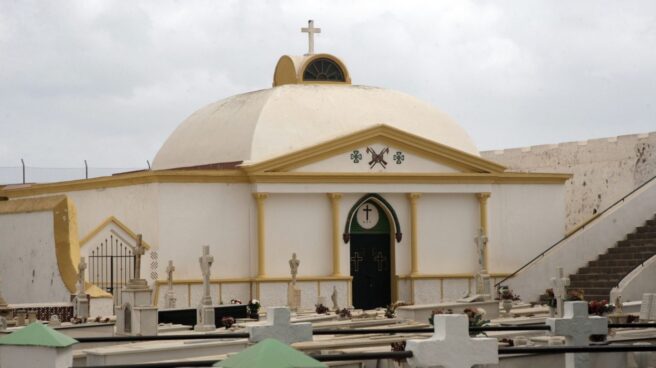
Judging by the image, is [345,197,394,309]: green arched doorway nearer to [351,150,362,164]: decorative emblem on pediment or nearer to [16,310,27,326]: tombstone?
[351,150,362,164]: decorative emblem on pediment

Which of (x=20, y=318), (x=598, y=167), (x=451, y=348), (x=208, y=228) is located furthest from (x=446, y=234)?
(x=451, y=348)

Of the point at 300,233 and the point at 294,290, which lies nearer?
the point at 294,290

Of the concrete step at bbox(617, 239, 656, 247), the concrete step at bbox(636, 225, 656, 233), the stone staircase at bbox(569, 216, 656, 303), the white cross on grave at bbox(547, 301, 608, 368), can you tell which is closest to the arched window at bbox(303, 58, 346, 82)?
the stone staircase at bbox(569, 216, 656, 303)

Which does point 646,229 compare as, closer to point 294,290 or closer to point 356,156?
point 356,156

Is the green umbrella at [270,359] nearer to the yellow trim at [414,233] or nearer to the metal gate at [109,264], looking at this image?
the metal gate at [109,264]

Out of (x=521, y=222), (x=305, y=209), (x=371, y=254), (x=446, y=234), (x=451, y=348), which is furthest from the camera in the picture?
(x=521, y=222)

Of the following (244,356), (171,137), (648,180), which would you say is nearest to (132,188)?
(171,137)

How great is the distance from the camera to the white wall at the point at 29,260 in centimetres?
3494

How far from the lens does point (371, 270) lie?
39094mm

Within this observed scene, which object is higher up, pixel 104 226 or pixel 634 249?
pixel 104 226

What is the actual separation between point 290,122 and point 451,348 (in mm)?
28015

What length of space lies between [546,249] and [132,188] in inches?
467

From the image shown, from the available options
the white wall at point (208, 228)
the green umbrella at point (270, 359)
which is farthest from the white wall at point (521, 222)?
the green umbrella at point (270, 359)

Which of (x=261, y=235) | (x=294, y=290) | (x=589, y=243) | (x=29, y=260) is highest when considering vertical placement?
(x=261, y=235)
